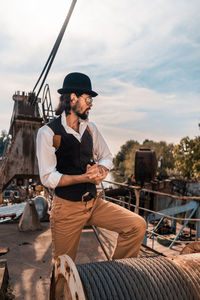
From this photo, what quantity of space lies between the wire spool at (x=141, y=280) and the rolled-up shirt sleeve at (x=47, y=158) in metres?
0.71

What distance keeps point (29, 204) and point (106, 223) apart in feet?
13.4

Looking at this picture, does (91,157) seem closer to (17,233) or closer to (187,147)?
(17,233)

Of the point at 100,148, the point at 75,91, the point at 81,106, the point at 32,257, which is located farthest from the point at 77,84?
the point at 32,257

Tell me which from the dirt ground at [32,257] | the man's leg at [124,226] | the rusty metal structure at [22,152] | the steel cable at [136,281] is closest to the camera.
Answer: the steel cable at [136,281]

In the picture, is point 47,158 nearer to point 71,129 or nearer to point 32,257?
point 71,129

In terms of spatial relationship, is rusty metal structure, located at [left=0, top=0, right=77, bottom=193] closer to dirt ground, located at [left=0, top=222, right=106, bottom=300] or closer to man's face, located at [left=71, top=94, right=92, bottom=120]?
dirt ground, located at [left=0, top=222, right=106, bottom=300]

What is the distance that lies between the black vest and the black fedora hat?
0.30 meters

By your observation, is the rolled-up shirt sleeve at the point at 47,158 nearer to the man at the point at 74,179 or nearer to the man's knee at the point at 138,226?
the man at the point at 74,179

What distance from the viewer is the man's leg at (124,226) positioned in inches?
84.4

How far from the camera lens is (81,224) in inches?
85.9

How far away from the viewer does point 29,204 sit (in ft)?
19.2

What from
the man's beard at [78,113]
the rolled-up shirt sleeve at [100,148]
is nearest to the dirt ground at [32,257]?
the rolled-up shirt sleeve at [100,148]

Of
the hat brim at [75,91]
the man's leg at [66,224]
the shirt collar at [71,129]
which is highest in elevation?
the hat brim at [75,91]

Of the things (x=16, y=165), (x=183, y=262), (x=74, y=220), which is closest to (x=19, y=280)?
(x=74, y=220)
